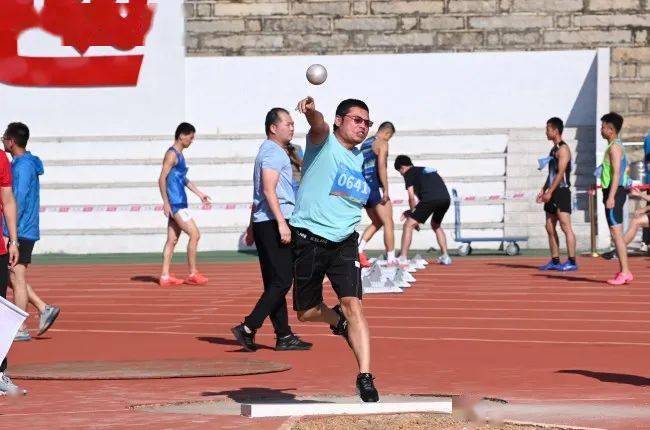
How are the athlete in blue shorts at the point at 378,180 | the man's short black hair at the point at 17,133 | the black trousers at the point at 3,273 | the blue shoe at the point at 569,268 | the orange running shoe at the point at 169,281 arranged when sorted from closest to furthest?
1. the black trousers at the point at 3,273
2. the man's short black hair at the point at 17,133
3. the orange running shoe at the point at 169,281
4. the athlete in blue shorts at the point at 378,180
5. the blue shoe at the point at 569,268

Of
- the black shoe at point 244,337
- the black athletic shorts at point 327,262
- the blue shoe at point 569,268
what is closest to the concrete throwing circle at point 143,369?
the black shoe at point 244,337

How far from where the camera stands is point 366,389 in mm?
8812

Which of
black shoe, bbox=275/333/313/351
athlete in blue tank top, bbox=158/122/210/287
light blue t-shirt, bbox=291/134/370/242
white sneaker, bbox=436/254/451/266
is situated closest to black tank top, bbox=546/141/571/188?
white sneaker, bbox=436/254/451/266

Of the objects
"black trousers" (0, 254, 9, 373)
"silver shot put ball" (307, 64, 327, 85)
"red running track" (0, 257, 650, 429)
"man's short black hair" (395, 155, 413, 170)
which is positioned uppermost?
"silver shot put ball" (307, 64, 327, 85)

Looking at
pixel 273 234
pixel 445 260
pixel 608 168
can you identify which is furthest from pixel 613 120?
pixel 273 234

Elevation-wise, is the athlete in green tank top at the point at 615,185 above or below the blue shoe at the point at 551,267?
above

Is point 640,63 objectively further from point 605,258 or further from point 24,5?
point 24,5

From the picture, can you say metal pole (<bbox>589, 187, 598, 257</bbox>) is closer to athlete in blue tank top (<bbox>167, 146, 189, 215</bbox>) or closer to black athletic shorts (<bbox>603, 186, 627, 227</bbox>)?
black athletic shorts (<bbox>603, 186, 627, 227</bbox>)

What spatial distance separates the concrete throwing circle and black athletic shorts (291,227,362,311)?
5.15ft

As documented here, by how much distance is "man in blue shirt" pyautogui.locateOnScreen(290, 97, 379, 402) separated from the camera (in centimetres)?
927

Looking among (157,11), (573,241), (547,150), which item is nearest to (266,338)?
(573,241)

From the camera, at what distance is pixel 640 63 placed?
29516 mm

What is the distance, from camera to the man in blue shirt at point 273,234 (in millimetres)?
12328

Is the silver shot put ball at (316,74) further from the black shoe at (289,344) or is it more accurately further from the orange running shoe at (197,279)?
the orange running shoe at (197,279)
